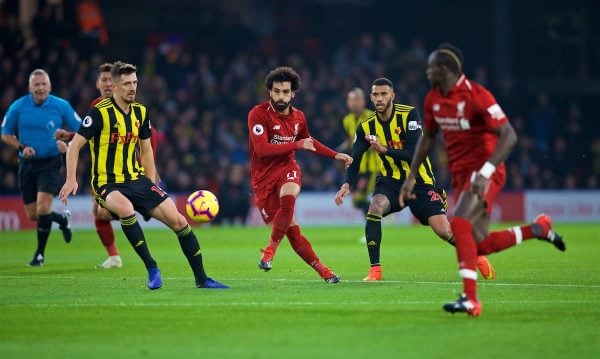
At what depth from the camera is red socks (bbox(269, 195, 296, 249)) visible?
12.0m

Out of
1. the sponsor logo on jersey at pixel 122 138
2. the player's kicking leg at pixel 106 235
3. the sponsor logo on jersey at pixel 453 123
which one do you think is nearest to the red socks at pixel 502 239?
the sponsor logo on jersey at pixel 453 123

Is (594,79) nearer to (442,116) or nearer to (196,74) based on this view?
(196,74)

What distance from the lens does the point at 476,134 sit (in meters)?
9.38

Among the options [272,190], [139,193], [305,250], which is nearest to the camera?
[139,193]

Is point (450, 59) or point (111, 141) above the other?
point (450, 59)

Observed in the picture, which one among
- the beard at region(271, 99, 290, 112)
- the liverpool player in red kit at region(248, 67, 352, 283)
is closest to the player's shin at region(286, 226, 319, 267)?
the liverpool player in red kit at region(248, 67, 352, 283)

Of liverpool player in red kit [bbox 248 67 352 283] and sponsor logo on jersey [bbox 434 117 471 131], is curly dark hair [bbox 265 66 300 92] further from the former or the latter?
sponsor logo on jersey [bbox 434 117 471 131]

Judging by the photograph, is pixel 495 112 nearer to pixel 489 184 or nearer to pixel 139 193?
pixel 489 184

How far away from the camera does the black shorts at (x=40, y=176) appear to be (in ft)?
51.3

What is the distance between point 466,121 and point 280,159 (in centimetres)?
357

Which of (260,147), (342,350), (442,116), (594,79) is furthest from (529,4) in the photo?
(342,350)

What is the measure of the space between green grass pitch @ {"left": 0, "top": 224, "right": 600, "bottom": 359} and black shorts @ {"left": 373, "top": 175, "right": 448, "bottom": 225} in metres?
0.77

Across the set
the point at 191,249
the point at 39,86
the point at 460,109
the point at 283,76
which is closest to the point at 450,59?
the point at 460,109

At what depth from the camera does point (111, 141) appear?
1140 centimetres
